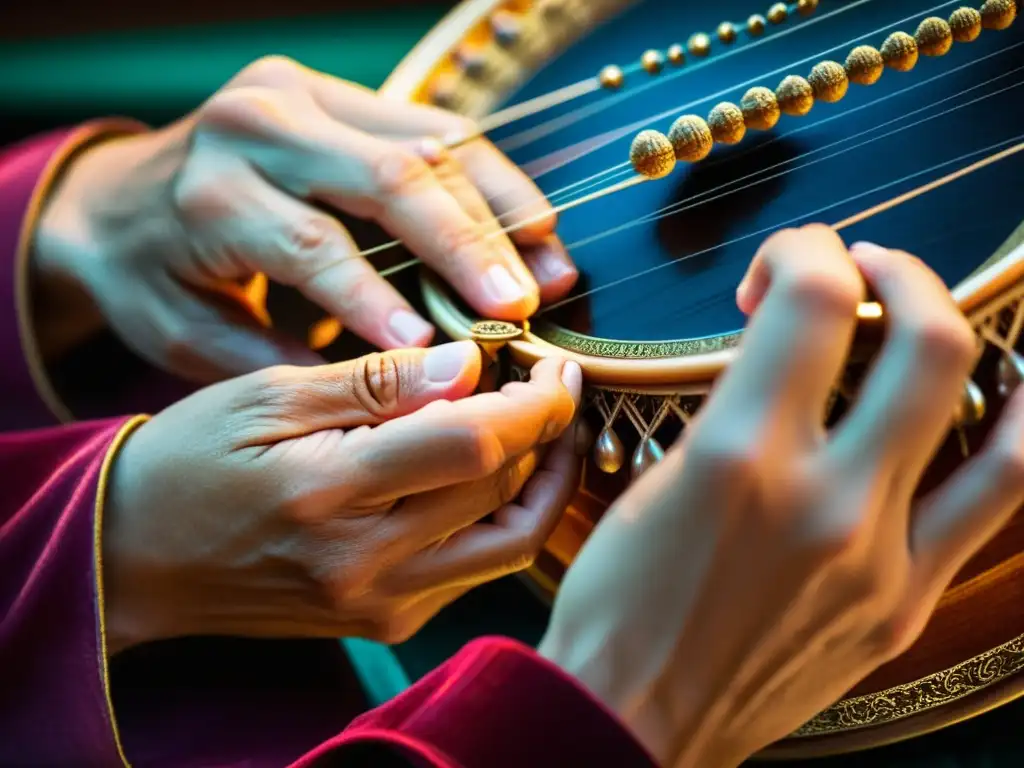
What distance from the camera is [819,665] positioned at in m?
0.50

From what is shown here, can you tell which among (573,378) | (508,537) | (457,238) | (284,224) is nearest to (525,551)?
(508,537)

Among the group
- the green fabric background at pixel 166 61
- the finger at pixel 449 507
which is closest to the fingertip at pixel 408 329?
the finger at pixel 449 507

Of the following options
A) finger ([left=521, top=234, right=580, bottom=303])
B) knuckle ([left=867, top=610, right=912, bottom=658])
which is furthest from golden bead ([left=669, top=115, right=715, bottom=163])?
knuckle ([left=867, top=610, right=912, bottom=658])

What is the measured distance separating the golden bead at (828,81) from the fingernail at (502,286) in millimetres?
224

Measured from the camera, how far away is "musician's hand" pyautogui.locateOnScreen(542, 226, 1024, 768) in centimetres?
41

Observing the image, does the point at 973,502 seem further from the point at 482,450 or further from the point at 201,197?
the point at 201,197

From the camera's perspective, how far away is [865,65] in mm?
627

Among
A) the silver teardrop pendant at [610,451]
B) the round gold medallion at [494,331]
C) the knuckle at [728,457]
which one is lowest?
the silver teardrop pendant at [610,451]

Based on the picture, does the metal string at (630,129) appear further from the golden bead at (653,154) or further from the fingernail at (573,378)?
the fingernail at (573,378)

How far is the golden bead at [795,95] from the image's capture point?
631 millimetres

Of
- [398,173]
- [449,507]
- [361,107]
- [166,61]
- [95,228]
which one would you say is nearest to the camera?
[449,507]

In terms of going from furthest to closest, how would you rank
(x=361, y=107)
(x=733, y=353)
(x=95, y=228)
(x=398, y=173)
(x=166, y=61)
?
(x=166, y=61) < (x=95, y=228) < (x=361, y=107) < (x=398, y=173) < (x=733, y=353)

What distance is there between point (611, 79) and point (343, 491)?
0.42m

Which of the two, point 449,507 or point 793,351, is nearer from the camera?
point 793,351
